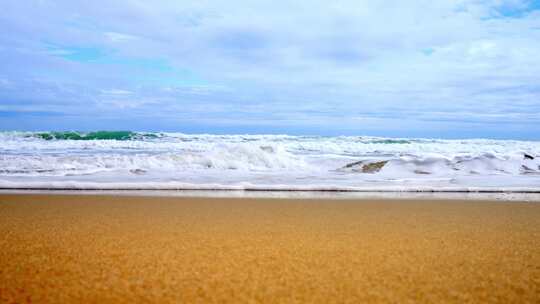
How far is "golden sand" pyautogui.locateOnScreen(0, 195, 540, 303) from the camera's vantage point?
75.5 inches

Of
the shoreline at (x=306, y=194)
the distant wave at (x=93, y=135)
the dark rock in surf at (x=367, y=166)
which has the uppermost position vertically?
the distant wave at (x=93, y=135)

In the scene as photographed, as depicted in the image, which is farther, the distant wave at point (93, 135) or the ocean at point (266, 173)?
the distant wave at point (93, 135)

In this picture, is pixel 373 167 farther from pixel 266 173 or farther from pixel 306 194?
pixel 306 194

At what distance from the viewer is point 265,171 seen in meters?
9.69

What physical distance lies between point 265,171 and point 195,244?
6.83 meters

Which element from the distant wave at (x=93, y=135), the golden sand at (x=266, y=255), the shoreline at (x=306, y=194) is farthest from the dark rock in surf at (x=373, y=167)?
the distant wave at (x=93, y=135)

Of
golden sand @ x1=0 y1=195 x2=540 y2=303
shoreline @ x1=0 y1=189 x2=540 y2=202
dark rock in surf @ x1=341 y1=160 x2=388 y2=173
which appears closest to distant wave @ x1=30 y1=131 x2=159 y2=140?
dark rock in surf @ x1=341 y1=160 x2=388 y2=173

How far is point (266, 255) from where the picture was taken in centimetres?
260

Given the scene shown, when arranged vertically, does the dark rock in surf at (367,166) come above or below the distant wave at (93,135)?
below

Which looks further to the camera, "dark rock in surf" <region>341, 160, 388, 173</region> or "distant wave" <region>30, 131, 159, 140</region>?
"distant wave" <region>30, 131, 159, 140</region>

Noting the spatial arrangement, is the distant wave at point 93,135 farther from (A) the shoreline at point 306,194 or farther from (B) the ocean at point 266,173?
(A) the shoreline at point 306,194

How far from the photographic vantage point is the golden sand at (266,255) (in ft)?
6.29

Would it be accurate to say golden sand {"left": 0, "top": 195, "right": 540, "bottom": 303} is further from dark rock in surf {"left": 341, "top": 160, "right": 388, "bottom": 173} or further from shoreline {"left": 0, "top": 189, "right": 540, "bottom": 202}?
dark rock in surf {"left": 341, "top": 160, "right": 388, "bottom": 173}

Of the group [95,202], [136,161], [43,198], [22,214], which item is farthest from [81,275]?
[136,161]
